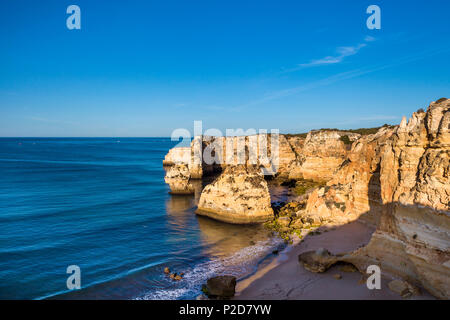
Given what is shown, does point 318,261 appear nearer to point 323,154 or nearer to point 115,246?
point 115,246

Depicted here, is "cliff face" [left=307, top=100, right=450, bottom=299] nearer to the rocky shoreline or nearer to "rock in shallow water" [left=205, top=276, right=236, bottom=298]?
the rocky shoreline

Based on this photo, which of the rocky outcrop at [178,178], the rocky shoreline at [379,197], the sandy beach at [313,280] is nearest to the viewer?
the rocky shoreline at [379,197]

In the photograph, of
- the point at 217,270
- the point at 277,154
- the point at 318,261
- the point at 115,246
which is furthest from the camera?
the point at 277,154

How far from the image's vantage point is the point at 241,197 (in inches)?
1041

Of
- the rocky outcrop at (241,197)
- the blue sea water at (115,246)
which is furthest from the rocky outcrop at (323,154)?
the blue sea water at (115,246)

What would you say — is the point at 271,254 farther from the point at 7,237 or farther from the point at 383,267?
the point at 7,237

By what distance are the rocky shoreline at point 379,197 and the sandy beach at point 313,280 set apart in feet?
2.14

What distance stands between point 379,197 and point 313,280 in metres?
7.59

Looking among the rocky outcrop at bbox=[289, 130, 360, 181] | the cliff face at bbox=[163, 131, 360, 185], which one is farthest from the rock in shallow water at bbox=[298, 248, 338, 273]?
the rocky outcrop at bbox=[289, 130, 360, 181]

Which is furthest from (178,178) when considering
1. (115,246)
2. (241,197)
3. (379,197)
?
(379,197)

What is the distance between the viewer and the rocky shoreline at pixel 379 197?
31.5ft

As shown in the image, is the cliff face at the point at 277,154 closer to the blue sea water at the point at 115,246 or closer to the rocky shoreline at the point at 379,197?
the rocky shoreline at the point at 379,197

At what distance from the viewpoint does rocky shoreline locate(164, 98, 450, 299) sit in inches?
378

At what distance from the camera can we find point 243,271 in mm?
16719
